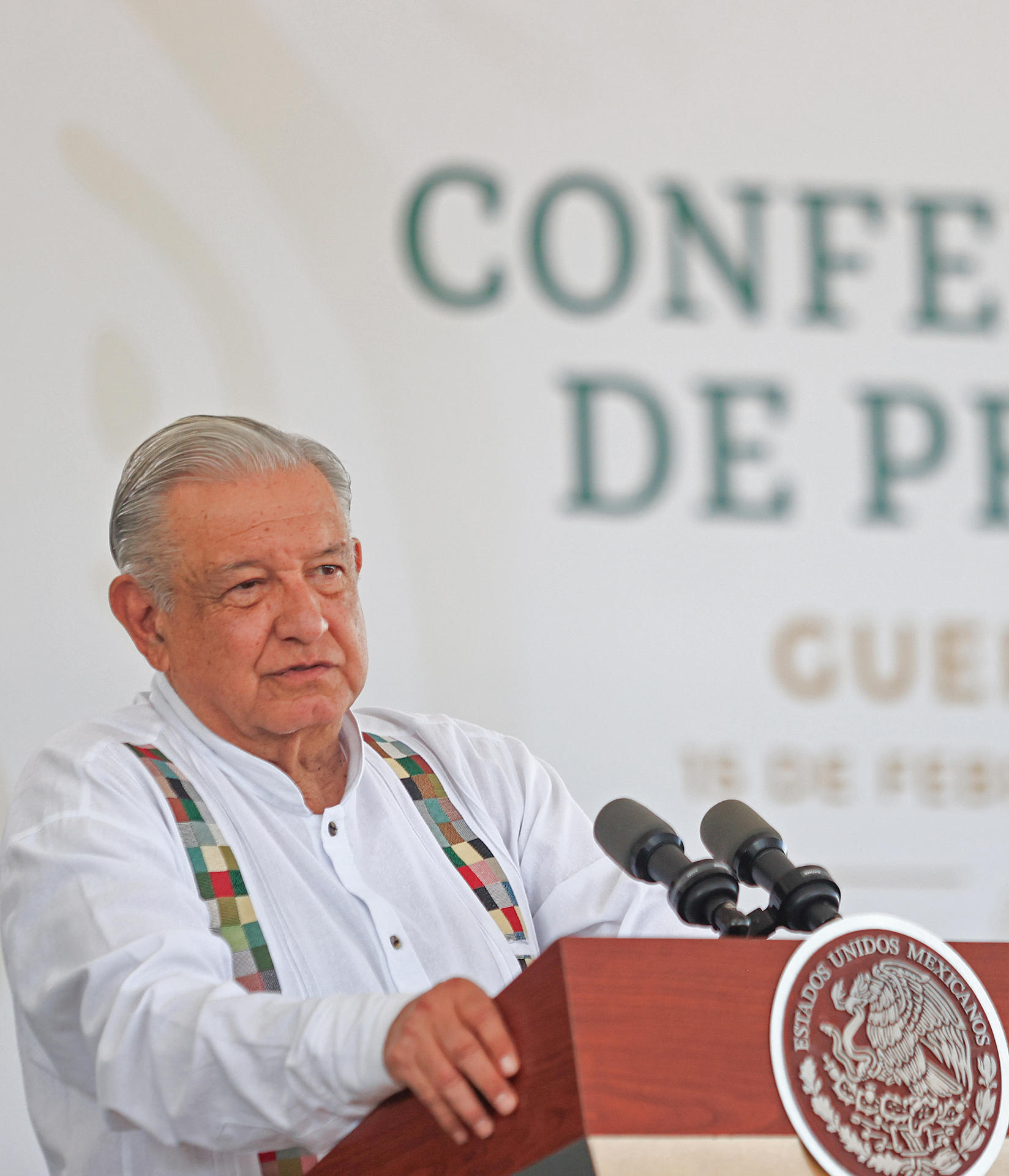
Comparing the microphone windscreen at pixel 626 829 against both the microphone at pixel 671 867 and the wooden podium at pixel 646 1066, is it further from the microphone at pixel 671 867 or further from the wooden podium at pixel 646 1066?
the wooden podium at pixel 646 1066

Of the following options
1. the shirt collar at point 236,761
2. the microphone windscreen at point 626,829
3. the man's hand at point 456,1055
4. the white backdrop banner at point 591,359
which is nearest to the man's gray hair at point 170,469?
the shirt collar at point 236,761

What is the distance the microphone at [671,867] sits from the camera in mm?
1387

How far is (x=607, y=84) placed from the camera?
9.82ft

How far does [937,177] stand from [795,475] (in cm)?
72

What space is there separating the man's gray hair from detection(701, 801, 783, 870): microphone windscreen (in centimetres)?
82

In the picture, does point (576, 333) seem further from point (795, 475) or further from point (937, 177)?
point (937, 177)

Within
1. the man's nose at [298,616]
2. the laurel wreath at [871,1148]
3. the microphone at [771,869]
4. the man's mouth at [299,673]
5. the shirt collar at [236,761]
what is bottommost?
the laurel wreath at [871,1148]

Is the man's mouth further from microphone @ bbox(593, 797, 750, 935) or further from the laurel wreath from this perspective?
the laurel wreath

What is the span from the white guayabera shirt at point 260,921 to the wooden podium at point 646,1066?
0.58ft

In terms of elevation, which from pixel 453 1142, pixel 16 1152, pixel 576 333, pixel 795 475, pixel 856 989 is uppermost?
pixel 576 333

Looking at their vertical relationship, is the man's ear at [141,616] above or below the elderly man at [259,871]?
above

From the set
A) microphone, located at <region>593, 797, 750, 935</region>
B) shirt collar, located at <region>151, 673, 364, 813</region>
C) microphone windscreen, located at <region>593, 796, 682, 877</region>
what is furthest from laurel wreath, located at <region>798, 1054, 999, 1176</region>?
shirt collar, located at <region>151, 673, 364, 813</region>

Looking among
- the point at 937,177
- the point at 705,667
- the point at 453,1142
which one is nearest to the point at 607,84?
the point at 937,177

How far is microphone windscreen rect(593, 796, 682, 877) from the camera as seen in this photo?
1.47 meters
